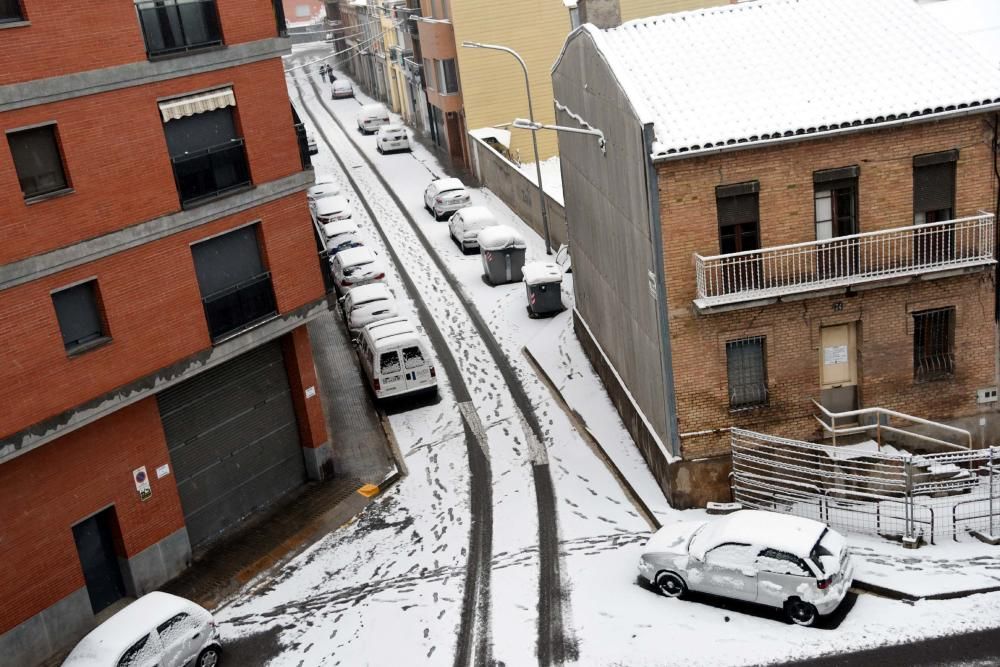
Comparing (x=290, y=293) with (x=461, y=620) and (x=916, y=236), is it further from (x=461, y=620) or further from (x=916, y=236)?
(x=916, y=236)

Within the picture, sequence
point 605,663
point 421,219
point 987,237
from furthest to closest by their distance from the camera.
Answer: point 421,219 < point 987,237 < point 605,663

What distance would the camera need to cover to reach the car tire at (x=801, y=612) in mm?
17781

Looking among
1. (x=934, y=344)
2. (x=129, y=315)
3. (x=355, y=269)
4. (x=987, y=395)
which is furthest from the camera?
(x=355, y=269)

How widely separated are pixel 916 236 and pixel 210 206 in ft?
47.7

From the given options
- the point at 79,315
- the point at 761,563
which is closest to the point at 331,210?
the point at 79,315

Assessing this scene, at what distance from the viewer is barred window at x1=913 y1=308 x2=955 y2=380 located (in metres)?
22.4

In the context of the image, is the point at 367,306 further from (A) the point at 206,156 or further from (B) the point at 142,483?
(B) the point at 142,483

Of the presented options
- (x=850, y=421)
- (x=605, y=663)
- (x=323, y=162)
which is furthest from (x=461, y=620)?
(x=323, y=162)

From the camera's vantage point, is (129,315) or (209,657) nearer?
(209,657)

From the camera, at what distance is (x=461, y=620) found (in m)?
19.8

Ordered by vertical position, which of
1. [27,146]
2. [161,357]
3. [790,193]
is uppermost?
[27,146]

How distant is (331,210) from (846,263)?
2933 centimetres

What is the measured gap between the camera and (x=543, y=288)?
34.8 meters

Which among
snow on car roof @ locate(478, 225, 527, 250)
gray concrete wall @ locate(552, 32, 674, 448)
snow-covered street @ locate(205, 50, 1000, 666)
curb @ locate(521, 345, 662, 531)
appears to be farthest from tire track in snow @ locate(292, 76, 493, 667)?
gray concrete wall @ locate(552, 32, 674, 448)
